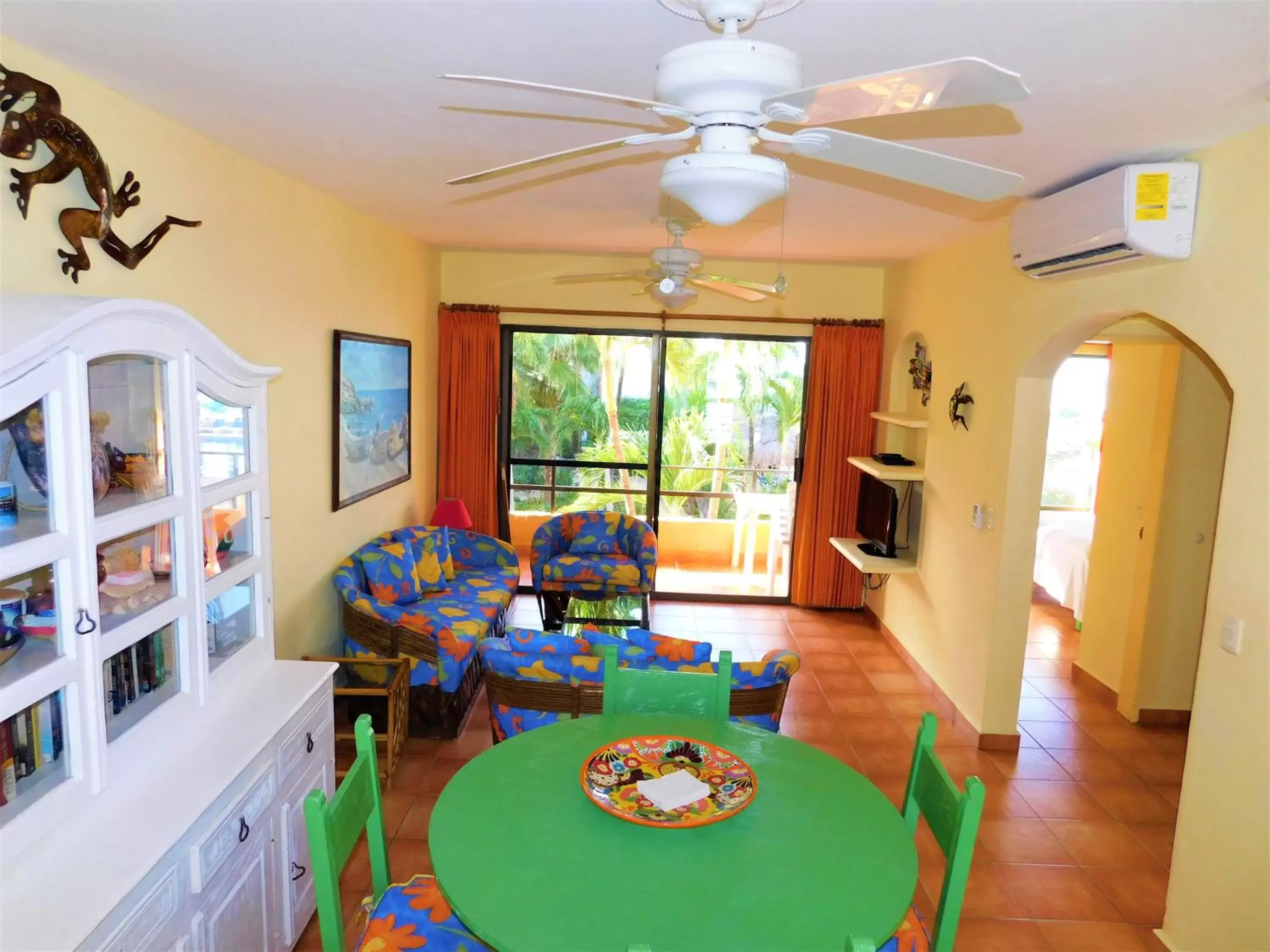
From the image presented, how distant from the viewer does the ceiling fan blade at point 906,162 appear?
59.9 inches

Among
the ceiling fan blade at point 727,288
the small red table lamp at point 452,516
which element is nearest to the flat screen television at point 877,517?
the ceiling fan blade at point 727,288

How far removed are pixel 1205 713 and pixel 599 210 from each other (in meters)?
3.36

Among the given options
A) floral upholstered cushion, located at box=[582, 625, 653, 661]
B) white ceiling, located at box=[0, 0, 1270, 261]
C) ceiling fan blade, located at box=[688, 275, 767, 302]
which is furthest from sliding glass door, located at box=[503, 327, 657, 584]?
floral upholstered cushion, located at box=[582, 625, 653, 661]

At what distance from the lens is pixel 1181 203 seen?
8.76 ft

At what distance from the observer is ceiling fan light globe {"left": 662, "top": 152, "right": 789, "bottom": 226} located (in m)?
1.46

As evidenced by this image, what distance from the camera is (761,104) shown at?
4.69ft

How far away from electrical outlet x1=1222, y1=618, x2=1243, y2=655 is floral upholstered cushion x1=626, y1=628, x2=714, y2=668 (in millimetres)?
1675

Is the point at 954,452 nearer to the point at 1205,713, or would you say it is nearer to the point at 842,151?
the point at 1205,713

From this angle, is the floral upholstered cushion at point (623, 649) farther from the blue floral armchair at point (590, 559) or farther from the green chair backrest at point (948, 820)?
the blue floral armchair at point (590, 559)

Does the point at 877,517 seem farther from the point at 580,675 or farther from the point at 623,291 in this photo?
the point at 580,675

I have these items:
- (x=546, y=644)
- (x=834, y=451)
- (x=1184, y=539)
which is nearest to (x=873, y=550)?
(x=834, y=451)

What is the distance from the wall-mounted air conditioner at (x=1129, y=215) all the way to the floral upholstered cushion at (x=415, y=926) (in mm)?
2907

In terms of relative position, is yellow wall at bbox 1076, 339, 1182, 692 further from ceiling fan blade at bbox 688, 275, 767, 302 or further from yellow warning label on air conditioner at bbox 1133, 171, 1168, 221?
ceiling fan blade at bbox 688, 275, 767, 302

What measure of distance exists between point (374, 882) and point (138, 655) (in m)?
0.86
